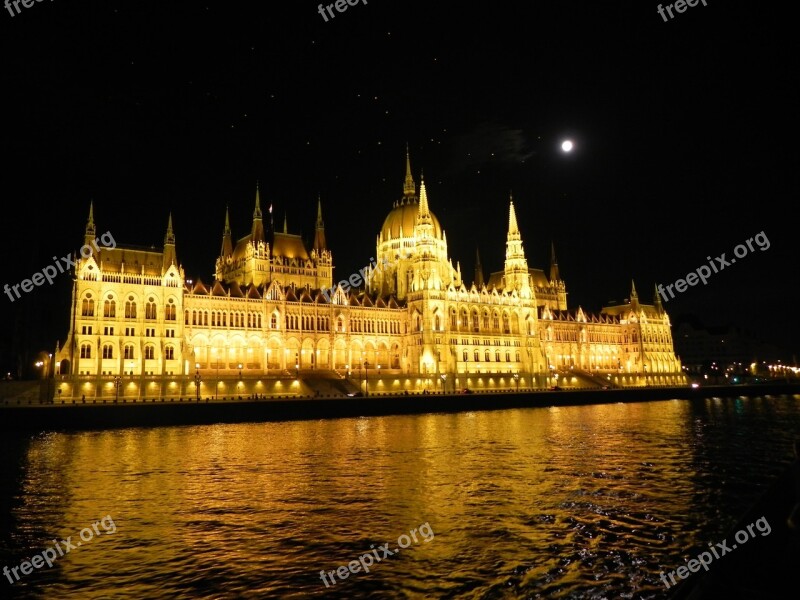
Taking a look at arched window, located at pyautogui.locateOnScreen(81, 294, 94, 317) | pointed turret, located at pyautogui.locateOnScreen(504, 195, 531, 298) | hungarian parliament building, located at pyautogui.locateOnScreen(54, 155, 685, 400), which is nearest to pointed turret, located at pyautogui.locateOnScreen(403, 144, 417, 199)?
hungarian parliament building, located at pyautogui.locateOnScreen(54, 155, 685, 400)

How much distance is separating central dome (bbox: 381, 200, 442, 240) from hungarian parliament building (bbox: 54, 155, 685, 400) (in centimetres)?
27

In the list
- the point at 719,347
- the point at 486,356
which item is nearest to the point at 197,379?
the point at 486,356

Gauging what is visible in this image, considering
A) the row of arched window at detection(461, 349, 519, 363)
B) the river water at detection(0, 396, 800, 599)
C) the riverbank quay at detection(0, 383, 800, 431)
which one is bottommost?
the river water at detection(0, 396, 800, 599)

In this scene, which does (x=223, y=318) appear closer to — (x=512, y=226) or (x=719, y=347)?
(x=512, y=226)

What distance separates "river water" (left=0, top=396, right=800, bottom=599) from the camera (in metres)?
15.5

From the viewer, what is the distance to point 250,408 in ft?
209

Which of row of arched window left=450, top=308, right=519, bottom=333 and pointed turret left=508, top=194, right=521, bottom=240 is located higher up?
pointed turret left=508, top=194, right=521, bottom=240

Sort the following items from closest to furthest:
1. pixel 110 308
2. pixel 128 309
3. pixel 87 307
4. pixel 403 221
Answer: pixel 87 307 < pixel 110 308 < pixel 128 309 < pixel 403 221

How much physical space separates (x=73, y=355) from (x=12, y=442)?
3075 centimetres

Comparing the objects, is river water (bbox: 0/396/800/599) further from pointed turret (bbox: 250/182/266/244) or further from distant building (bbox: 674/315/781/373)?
distant building (bbox: 674/315/781/373)

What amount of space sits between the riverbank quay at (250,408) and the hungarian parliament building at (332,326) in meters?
11.8

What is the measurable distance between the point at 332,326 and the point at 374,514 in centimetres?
7534

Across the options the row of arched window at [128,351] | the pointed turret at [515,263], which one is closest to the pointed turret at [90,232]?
the row of arched window at [128,351]

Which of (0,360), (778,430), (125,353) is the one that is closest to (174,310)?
(125,353)
